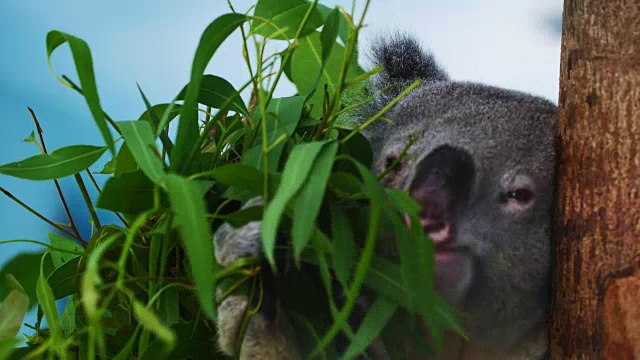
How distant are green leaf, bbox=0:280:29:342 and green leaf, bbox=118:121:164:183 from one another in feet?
0.84

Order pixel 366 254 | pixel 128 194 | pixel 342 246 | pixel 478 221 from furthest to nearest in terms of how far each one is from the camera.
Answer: pixel 478 221 → pixel 128 194 → pixel 342 246 → pixel 366 254

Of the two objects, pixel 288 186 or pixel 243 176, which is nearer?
pixel 288 186

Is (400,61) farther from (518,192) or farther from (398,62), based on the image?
(518,192)

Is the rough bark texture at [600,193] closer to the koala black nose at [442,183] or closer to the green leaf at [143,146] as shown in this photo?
the koala black nose at [442,183]

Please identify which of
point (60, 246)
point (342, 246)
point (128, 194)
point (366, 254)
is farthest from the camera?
point (60, 246)

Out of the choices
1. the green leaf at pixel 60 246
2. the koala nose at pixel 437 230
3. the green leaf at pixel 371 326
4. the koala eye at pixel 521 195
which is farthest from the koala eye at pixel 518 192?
the green leaf at pixel 60 246

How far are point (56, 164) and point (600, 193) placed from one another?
0.70 metres

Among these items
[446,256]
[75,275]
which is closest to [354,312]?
[446,256]

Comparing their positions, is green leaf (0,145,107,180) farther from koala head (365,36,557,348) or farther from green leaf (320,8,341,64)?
koala head (365,36,557,348)

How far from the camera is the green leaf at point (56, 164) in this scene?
0.98 metres

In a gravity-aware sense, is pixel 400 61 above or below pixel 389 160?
above

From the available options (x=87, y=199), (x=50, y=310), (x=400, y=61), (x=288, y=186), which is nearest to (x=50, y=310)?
(x=50, y=310)

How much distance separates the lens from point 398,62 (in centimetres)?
143

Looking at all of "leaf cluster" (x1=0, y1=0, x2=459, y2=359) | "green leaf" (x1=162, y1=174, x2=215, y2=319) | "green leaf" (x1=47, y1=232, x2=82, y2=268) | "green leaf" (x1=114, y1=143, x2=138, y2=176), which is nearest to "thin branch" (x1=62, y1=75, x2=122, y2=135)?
"leaf cluster" (x1=0, y1=0, x2=459, y2=359)
